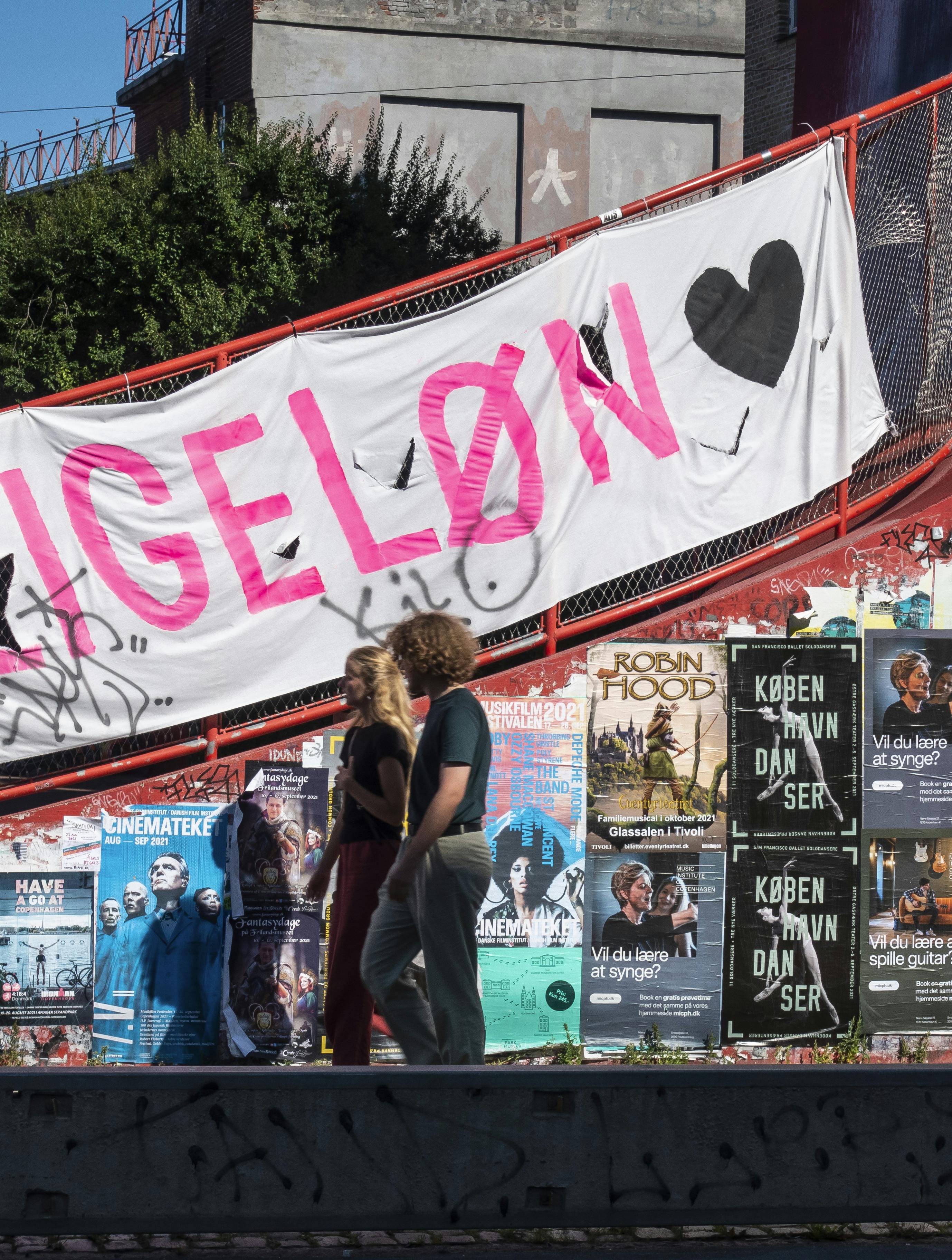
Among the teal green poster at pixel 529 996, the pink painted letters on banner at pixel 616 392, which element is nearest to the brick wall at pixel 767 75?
the pink painted letters on banner at pixel 616 392

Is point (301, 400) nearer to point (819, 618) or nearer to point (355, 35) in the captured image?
point (819, 618)

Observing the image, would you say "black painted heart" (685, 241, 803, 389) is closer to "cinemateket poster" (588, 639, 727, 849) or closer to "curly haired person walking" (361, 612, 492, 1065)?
"cinemateket poster" (588, 639, 727, 849)

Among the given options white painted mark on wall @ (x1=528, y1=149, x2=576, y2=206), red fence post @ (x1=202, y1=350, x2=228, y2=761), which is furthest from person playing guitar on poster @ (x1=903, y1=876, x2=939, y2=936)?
white painted mark on wall @ (x1=528, y1=149, x2=576, y2=206)

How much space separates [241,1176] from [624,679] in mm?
3223

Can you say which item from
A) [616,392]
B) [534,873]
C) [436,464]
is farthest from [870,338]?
[534,873]

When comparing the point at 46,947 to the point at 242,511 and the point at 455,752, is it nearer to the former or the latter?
the point at 242,511

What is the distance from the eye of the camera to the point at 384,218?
1773 centimetres

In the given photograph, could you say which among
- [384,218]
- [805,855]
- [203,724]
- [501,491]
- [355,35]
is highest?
[355,35]

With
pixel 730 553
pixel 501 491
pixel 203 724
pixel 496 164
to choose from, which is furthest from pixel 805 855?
pixel 496 164

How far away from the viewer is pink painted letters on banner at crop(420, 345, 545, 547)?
252 inches

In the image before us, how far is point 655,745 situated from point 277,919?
6.27 ft

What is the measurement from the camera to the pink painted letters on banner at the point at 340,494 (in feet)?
20.5

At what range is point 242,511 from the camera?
6156 mm

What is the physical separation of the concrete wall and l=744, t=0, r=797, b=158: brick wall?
59 cm
